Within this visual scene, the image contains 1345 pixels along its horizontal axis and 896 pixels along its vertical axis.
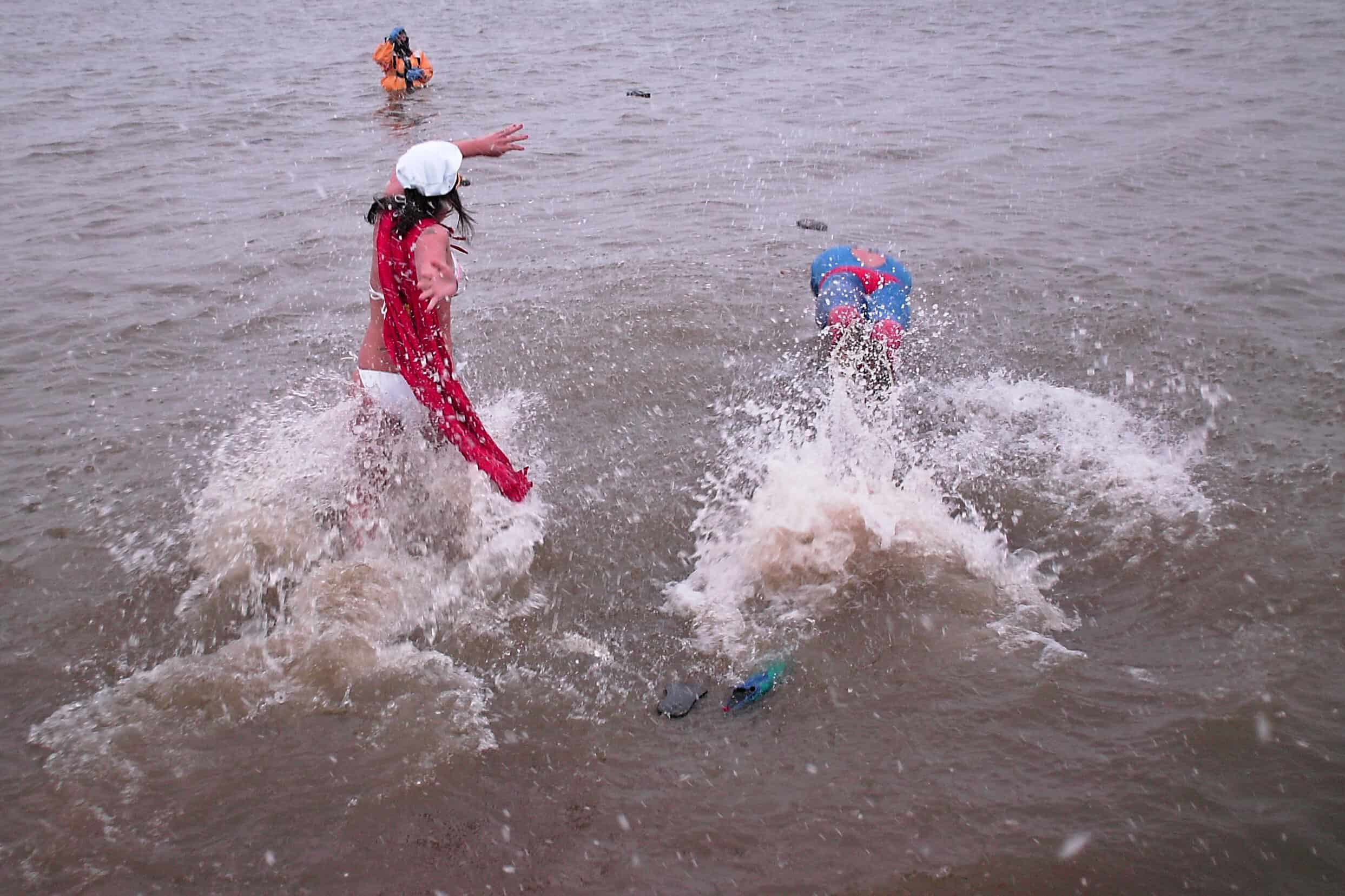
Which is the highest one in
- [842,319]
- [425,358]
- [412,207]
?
[412,207]

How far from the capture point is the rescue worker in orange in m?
14.7

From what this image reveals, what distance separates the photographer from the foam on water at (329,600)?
11.3 feet

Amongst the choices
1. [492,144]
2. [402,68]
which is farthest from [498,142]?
[402,68]

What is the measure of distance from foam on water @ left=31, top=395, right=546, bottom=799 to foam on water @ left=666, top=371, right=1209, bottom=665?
90 centimetres

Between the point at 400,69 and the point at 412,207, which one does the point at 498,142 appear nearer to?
the point at 412,207

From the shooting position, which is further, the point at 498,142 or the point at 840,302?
the point at 840,302

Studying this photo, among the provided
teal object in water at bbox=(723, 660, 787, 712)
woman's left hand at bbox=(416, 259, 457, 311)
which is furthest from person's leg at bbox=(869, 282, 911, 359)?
woman's left hand at bbox=(416, 259, 457, 311)

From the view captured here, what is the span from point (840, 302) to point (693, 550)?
2013mm

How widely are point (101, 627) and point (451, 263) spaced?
197 centimetres

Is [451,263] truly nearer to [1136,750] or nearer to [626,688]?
[626,688]

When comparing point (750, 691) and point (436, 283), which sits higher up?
point (436, 283)

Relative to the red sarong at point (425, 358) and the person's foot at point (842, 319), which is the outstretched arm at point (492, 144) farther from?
the person's foot at point (842, 319)

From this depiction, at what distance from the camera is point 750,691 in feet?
11.8

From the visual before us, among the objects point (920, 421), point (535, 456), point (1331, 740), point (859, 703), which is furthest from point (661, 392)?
point (1331, 740)
